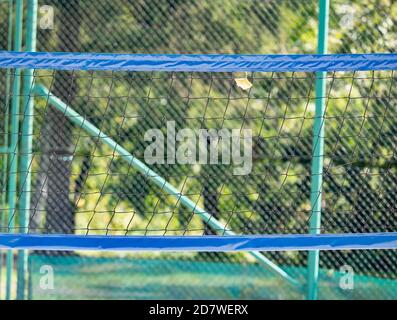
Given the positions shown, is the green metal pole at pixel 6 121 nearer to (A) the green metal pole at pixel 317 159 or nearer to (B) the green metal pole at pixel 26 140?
(B) the green metal pole at pixel 26 140

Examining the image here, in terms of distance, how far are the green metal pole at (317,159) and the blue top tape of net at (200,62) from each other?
1604 millimetres

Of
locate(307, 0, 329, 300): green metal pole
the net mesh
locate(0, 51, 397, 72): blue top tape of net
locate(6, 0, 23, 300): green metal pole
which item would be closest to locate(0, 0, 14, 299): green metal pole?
locate(6, 0, 23, 300): green metal pole

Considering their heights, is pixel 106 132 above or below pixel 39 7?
below

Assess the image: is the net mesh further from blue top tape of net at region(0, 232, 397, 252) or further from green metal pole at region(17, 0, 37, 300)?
blue top tape of net at region(0, 232, 397, 252)

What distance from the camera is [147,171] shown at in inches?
215

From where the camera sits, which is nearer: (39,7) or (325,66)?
(325,66)

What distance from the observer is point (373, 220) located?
5.61m

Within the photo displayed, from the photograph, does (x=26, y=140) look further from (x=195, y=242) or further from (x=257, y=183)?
(x=195, y=242)

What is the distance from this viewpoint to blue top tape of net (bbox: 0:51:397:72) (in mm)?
3846

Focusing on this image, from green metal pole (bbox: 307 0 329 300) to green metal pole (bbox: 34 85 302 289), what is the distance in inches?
4.3

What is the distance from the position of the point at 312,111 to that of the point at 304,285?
1108 mm

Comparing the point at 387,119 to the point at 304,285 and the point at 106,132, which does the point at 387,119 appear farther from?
the point at 106,132
